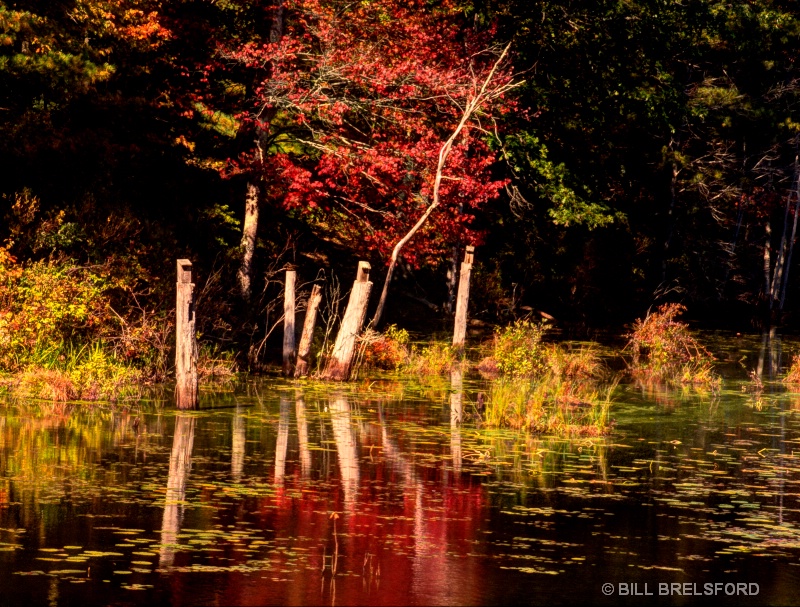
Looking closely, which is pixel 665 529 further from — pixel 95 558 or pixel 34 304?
pixel 34 304

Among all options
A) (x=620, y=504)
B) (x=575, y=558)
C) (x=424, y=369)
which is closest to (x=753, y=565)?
(x=575, y=558)

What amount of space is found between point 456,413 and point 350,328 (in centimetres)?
450

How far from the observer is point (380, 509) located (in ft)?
42.9

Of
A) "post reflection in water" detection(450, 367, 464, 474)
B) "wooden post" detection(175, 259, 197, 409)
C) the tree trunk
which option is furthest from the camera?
the tree trunk

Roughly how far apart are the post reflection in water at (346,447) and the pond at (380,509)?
0.05 metres

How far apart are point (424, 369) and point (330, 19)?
25.5 ft

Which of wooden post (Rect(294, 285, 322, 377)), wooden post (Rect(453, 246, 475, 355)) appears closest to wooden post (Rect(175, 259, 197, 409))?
wooden post (Rect(294, 285, 322, 377))

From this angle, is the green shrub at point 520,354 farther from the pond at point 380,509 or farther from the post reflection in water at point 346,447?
the pond at point 380,509

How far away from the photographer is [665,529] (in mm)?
12680

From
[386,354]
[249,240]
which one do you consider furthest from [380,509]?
[249,240]

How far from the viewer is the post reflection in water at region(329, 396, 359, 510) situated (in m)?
14.1

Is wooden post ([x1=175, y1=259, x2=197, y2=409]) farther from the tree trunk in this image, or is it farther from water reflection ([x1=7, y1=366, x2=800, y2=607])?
the tree trunk

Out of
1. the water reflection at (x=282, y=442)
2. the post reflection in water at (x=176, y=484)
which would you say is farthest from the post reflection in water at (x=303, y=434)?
the post reflection in water at (x=176, y=484)

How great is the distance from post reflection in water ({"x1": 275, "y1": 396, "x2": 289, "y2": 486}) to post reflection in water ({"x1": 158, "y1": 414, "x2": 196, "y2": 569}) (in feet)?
3.29
